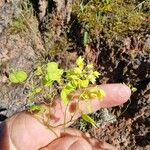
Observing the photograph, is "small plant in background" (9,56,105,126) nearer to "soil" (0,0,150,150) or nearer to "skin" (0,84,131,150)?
"skin" (0,84,131,150)

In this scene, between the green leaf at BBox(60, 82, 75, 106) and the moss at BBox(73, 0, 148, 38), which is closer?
the green leaf at BBox(60, 82, 75, 106)

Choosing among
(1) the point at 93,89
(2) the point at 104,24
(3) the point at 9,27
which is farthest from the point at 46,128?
(3) the point at 9,27

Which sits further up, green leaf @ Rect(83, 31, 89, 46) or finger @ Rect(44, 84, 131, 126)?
green leaf @ Rect(83, 31, 89, 46)

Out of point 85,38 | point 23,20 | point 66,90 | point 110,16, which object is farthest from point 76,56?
point 66,90

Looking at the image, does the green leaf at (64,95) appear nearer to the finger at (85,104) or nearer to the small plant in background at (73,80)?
the small plant in background at (73,80)

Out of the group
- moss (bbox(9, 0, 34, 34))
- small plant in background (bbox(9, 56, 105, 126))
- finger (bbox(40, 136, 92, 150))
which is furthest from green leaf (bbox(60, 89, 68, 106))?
moss (bbox(9, 0, 34, 34))

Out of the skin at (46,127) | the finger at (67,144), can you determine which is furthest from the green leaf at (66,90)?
the finger at (67,144)
